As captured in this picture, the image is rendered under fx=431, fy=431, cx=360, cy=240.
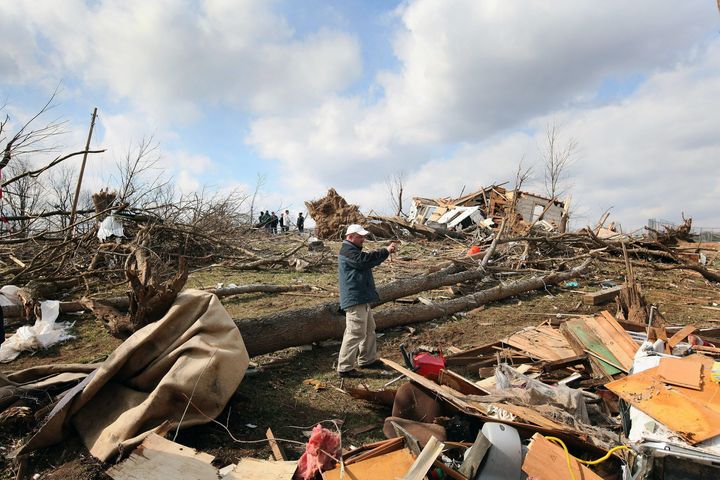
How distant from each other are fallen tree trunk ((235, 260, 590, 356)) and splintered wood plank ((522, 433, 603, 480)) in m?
3.13

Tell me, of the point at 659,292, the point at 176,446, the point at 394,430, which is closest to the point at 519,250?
the point at 659,292

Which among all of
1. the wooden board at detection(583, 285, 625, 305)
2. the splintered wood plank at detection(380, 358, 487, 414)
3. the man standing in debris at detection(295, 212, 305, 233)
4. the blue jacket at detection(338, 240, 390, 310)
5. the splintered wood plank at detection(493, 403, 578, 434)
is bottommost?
the splintered wood plank at detection(493, 403, 578, 434)

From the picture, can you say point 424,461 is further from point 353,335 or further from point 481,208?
point 481,208

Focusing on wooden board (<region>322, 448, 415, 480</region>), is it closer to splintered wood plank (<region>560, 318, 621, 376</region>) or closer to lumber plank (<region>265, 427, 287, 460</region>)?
lumber plank (<region>265, 427, 287, 460</region>)

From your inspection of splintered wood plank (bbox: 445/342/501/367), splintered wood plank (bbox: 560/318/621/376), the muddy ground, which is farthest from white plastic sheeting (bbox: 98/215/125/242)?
splintered wood plank (bbox: 560/318/621/376)

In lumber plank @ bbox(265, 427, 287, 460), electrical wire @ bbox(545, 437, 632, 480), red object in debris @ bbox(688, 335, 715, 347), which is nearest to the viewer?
electrical wire @ bbox(545, 437, 632, 480)

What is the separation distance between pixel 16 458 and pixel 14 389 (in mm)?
671

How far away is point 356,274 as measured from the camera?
4895 millimetres

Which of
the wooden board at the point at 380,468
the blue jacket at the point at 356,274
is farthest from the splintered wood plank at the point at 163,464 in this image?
the blue jacket at the point at 356,274

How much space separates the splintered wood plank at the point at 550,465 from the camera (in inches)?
103

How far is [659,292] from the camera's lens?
9273mm

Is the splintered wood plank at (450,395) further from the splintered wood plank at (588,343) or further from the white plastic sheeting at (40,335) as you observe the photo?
the white plastic sheeting at (40,335)

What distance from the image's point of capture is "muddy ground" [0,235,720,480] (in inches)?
124

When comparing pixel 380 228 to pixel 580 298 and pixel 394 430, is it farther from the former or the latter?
pixel 394 430
